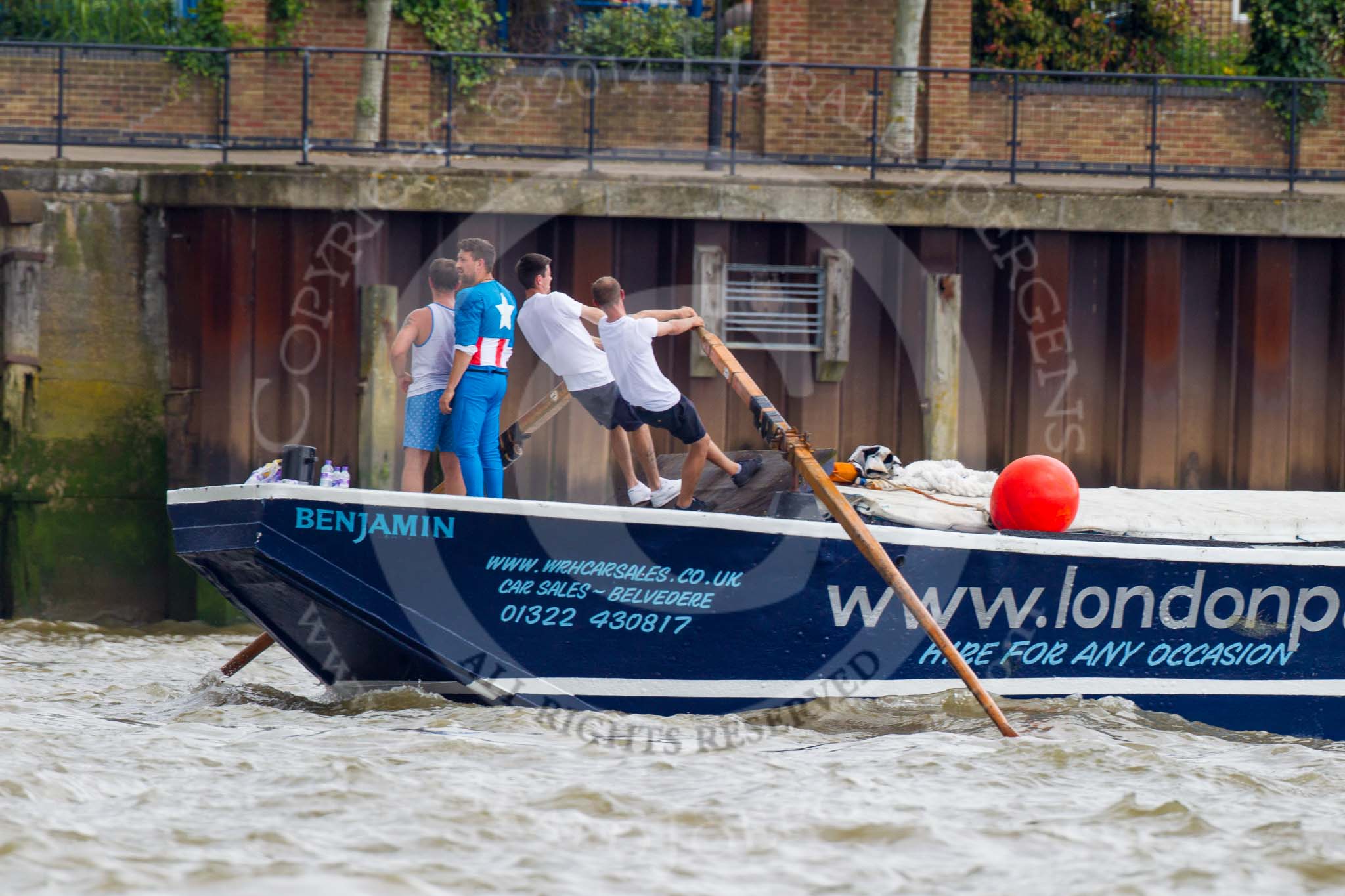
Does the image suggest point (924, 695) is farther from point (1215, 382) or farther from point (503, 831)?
point (1215, 382)

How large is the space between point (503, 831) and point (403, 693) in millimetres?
1998

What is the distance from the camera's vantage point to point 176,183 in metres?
10.5

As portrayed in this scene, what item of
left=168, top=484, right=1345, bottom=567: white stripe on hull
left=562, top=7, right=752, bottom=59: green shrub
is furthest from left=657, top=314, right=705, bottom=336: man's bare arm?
left=562, top=7, right=752, bottom=59: green shrub

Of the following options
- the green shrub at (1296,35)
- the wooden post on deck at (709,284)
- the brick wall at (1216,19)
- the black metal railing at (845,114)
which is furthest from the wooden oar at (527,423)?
the brick wall at (1216,19)

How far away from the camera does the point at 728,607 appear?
7133mm

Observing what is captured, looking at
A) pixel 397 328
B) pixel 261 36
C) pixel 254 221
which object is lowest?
pixel 397 328

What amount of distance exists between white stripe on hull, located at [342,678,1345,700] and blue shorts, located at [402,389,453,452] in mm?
1198

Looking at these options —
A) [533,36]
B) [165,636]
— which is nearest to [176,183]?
[165,636]

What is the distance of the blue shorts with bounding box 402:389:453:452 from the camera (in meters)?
7.83

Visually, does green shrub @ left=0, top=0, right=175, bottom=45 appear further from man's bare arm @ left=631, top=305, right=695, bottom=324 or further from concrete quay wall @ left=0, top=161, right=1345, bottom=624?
man's bare arm @ left=631, top=305, right=695, bottom=324

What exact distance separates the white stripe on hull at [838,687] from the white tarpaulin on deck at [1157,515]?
0.73 metres

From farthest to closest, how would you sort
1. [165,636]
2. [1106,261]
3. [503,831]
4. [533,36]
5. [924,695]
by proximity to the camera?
[533,36] → [1106,261] → [165,636] → [924,695] → [503,831]

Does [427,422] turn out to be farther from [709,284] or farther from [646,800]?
[709,284]

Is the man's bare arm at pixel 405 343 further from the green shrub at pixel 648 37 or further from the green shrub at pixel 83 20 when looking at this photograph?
the green shrub at pixel 83 20
